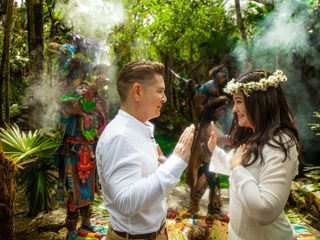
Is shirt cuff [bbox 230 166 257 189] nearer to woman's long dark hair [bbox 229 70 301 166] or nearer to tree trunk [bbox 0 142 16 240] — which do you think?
woman's long dark hair [bbox 229 70 301 166]

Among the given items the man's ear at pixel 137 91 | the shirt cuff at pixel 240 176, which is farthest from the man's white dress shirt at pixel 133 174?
the shirt cuff at pixel 240 176

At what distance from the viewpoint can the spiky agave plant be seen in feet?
14.0

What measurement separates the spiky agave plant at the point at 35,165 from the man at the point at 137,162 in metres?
2.90

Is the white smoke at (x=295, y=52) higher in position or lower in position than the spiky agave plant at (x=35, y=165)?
higher

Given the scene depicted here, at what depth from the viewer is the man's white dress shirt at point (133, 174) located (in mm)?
1497

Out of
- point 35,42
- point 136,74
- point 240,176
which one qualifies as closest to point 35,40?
point 35,42

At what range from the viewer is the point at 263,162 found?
1827mm

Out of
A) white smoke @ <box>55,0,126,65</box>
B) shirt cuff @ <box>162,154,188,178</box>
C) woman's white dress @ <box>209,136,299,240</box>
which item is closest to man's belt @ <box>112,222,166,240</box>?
shirt cuff @ <box>162,154,188,178</box>

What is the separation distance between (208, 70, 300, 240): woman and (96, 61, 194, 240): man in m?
0.46

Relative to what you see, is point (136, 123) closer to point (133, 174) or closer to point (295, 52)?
point (133, 174)

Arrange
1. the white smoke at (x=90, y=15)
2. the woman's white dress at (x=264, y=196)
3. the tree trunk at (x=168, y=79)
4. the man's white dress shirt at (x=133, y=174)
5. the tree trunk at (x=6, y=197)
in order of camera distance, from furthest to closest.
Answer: the tree trunk at (x=168, y=79) < the white smoke at (x=90, y=15) < the tree trunk at (x=6, y=197) < the woman's white dress at (x=264, y=196) < the man's white dress shirt at (x=133, y=174)

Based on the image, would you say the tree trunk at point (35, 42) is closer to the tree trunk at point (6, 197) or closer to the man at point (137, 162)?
the tree trunk at point (6, 197)

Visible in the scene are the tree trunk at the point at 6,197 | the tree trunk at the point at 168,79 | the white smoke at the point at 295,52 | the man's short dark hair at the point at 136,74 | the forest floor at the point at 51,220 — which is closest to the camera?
the man's short dark hair at the point at 136,74

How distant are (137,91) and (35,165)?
3.51 m
